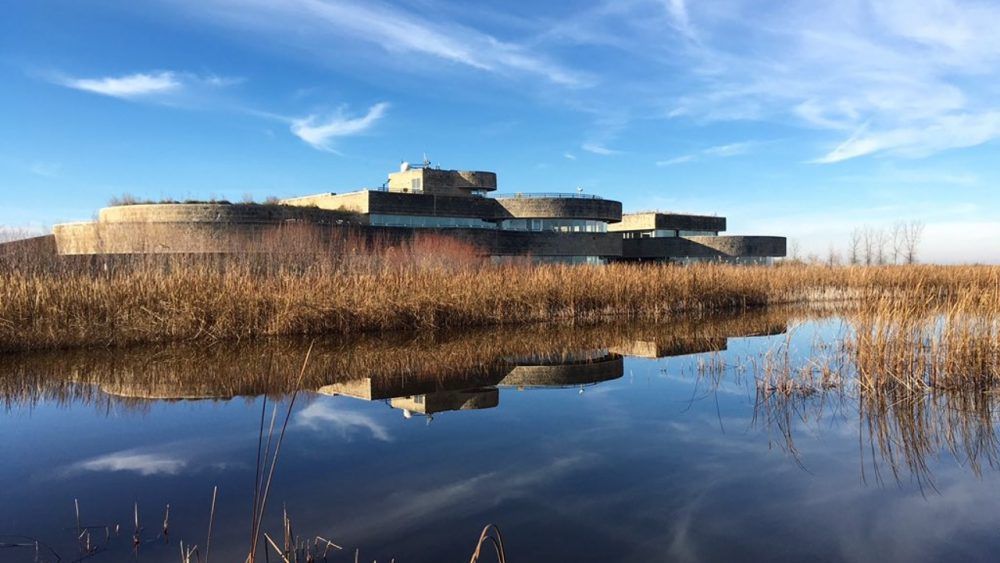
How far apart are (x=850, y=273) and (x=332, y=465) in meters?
21.6

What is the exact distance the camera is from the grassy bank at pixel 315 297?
10.9 m

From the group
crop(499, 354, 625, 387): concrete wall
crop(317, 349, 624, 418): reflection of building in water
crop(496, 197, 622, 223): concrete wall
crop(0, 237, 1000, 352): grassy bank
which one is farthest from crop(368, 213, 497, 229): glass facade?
crop(499, 354, 625, 387): concrete wall

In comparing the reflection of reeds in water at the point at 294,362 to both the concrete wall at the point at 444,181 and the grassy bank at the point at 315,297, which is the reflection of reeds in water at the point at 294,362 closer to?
the grassy bank at the point at 315,297

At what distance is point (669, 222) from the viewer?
41.6 m

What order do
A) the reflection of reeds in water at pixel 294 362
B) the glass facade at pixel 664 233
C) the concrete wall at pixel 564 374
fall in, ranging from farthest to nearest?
1. the glass facade at pixel 664 233
2. the concrete wall at pixel 564 374
3. the reflection of reeds in water at pixel 294 362

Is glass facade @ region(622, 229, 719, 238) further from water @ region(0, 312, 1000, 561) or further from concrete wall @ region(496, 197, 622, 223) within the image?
water @ region(0, 312, 1000, 561)

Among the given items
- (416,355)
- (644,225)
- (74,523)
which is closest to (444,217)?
(644,225)

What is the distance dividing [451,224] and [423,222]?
151 cm

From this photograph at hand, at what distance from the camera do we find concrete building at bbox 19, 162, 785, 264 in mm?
27391

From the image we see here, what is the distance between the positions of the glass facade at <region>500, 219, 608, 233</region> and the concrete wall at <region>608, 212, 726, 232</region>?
540 cm

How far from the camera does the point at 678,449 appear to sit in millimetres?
5594

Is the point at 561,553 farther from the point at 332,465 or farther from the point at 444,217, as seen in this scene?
the point at 444,217

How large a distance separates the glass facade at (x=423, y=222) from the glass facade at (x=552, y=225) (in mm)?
1657

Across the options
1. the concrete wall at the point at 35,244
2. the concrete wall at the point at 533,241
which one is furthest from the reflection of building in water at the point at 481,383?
the concrete wall at the point at 35,244
